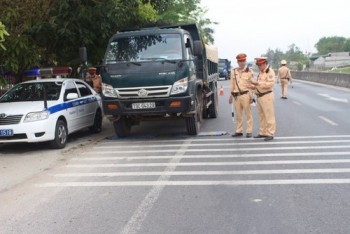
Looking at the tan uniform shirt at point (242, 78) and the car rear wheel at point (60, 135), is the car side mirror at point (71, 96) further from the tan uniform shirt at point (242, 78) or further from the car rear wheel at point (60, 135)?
the tan uniform shirt at point (242, 78)

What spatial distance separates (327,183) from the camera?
6230mm

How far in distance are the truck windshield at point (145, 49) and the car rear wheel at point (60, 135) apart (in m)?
1.74

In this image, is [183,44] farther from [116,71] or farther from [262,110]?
[262,110]

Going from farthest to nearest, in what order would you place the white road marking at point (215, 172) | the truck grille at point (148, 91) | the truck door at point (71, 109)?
1. the truck door at point (71, 109)
2. the truck grille at point (148, 91)
3. the white road marking at point (215, 172)

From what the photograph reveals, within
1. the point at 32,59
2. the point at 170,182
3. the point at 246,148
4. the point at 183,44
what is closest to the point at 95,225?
the point at 170,182

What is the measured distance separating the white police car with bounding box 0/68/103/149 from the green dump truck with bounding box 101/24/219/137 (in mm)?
1065

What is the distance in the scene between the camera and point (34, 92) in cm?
1065

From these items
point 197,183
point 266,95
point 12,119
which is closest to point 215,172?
point 197,183

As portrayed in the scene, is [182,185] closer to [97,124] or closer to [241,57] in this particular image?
[241,57]

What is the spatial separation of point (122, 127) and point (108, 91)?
1.31m

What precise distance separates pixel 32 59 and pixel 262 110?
21.4 ft

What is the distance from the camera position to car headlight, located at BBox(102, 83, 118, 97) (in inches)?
395

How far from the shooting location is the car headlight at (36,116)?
9391 mm

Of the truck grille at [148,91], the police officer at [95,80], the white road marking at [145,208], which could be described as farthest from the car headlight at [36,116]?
the police officer at [95,80]
